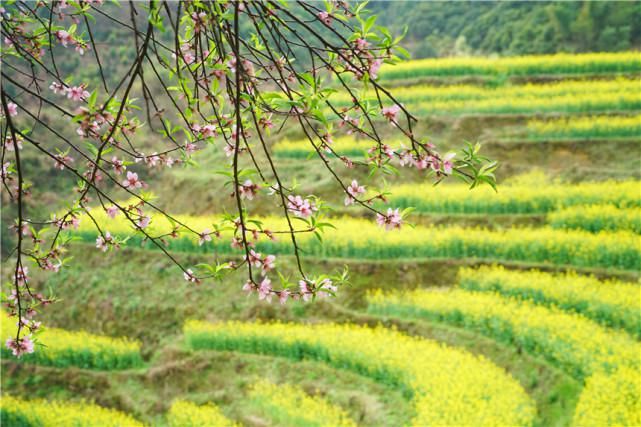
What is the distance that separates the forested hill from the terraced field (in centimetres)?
701

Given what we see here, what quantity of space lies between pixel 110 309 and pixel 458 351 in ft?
23.1

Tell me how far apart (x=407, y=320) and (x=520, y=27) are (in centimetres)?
1610

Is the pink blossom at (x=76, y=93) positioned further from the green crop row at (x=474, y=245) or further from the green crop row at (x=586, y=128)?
the green crop row at (x=586, y=128)

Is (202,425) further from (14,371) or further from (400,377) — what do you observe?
(14,371)

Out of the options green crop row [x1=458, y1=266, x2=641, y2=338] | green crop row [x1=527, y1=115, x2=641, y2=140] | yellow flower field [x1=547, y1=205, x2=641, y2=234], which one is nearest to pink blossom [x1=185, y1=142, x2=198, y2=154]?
green crop row [x1=458, y1=266, x2=641, y2=338]

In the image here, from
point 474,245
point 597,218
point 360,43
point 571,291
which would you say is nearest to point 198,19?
point 360,43

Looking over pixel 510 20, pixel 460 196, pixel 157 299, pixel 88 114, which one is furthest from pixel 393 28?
pixel 88 114

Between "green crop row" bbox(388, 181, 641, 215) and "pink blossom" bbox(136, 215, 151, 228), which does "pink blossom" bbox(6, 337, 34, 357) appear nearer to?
"pink blossom" bbox(136, 215, 151, 228)

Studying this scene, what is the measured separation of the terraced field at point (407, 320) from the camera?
25.1ft

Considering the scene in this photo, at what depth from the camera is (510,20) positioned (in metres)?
23.2

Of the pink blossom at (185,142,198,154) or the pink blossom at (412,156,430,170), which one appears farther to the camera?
the pink blossom at (185,142,198,154)

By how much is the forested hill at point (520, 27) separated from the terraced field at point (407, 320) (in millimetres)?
7009

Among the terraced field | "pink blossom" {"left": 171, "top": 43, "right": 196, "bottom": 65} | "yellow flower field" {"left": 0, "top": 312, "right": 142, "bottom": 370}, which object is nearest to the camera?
"pink blossom" {"left": 171, "top": 43, "right": 196, "bottom": 65}

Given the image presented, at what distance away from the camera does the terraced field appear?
764 centimetres
